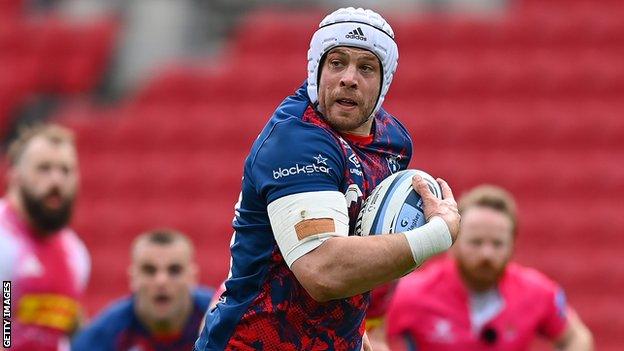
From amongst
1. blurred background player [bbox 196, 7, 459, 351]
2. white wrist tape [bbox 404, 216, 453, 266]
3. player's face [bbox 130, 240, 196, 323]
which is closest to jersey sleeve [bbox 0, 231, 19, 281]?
player's face [bbox 130, 240, 196, 323]

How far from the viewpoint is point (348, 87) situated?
378 centimetres

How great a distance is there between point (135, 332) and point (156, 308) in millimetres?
198

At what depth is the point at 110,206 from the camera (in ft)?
38.9

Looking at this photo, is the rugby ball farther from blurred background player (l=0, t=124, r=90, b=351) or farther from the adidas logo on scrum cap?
blurred background player (l=0, t=124, r=90, b=351)

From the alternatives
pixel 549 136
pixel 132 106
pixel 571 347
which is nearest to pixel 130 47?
→ pixel 132 106

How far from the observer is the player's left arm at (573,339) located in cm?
594

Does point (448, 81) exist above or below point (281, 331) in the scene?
below

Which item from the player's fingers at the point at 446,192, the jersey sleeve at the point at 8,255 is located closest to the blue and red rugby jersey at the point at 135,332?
the jersey sleeve at the point at 8,255

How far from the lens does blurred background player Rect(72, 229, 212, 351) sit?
6.16 meters

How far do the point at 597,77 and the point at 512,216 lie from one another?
6093 millimetres

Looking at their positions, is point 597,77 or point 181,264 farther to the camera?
point 597,77

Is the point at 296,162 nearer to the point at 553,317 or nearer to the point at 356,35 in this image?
the point at 356,35

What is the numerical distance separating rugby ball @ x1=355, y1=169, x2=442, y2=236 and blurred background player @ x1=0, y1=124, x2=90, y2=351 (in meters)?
2.90

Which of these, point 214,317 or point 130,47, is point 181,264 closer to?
point 214,317
